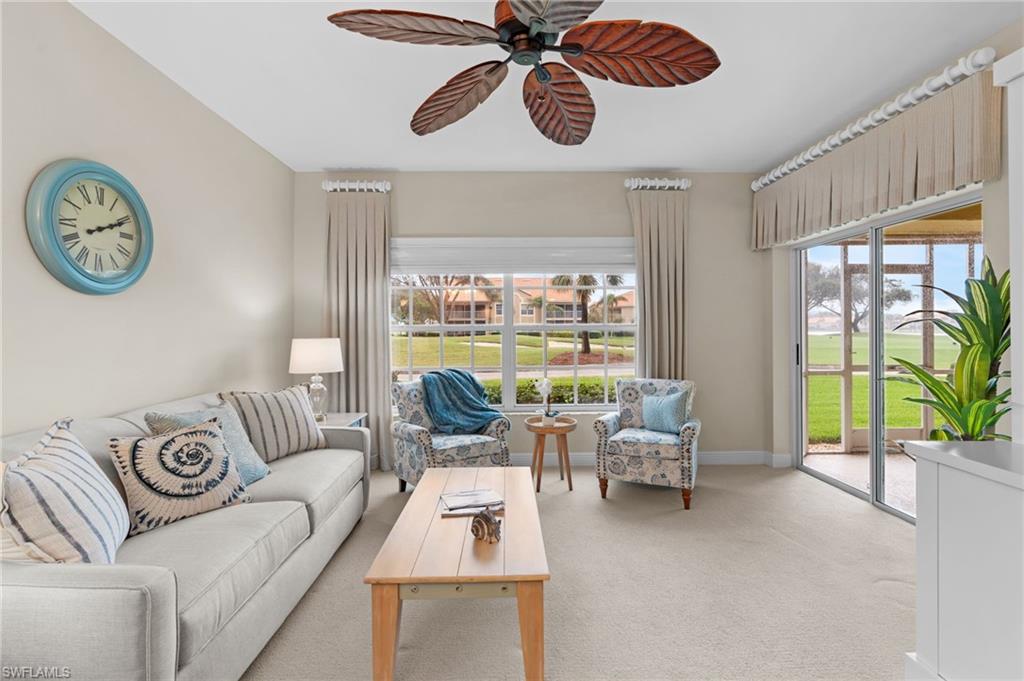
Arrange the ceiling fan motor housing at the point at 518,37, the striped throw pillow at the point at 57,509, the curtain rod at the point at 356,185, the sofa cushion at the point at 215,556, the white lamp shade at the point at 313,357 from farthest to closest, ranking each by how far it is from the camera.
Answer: the curtain rod at the point at 356,185, the white lamp shade at the point at 313,357, the ceiling fan motor housing at the point at 518,37, the sofa cushion at the point at 215,556, the striped throw pillow at the point at 57,509

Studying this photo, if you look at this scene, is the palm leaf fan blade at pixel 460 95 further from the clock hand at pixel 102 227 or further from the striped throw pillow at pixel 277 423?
the striped throw pillow at pixel 277 423

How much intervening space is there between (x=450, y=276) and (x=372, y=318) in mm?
806

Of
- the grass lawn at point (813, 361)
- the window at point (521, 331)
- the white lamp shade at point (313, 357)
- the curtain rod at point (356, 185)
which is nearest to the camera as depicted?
the grass lawn at point (813, 361)

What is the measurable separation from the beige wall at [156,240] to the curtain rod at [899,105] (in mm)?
4126

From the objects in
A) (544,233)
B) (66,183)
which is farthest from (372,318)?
(66,183)

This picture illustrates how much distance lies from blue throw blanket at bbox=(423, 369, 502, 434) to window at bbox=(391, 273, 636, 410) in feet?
2.16

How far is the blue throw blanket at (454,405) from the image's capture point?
3.96m

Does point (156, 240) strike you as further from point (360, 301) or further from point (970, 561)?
point (970, 561)

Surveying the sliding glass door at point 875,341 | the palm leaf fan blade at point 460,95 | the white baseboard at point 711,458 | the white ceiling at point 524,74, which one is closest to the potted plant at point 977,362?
the sliding glass door at point 875,341

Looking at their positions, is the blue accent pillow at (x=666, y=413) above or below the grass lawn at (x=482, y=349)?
below

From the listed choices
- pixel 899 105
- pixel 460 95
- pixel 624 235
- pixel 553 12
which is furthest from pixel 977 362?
pixel 624 235

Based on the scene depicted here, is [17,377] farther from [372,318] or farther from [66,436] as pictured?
[372,318]

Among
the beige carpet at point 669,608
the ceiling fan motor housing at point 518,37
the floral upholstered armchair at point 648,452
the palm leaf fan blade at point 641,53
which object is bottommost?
the beige carpet at point 669,608

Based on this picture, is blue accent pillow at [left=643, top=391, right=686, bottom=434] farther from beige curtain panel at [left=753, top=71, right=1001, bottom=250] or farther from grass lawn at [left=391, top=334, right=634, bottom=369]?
beige curtain panel at [left=753, top=71, right=1001, bottom=250]
